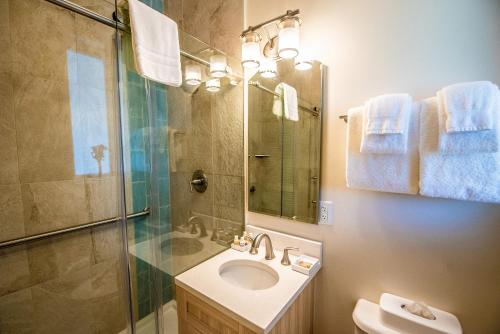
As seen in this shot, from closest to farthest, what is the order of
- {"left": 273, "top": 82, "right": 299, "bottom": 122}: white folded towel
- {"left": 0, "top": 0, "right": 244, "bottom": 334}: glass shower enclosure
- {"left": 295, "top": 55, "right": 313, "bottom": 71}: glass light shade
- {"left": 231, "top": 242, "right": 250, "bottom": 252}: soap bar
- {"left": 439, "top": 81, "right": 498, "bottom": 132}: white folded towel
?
{"left": 439, "top": 81, "right": 498, "bottom": 132}: white folded towel, {"left": 0, "top": 0, "right": 244, "bottom": 334}: glass shower enclosure, {"left": 295, "top": 55, "right": 313, "bottom": 71}: glass light shade, {"left": 273, "top": 82, "right": 299, "bottom": 122}: white folded towel, {"left": 231, "top": 242, "right": 250, "bottom": 252}: soap bar

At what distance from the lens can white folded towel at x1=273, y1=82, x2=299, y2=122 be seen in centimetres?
129

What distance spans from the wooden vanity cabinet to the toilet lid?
0.83 ft

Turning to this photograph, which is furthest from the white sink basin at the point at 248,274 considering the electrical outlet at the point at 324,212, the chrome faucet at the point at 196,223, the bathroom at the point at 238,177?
the electrical outlet at the point at 324,212

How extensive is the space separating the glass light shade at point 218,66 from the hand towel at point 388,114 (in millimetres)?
904

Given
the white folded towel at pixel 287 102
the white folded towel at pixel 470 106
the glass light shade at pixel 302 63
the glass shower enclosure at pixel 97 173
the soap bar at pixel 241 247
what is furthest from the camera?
the soap bar at pixel 241 247

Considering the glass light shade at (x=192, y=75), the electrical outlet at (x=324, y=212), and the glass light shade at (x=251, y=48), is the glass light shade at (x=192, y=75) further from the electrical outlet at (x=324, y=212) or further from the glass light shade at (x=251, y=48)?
the electrical outlet at (x=324, y=212)

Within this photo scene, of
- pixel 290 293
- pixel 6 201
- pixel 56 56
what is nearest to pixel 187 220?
pixel 290 293

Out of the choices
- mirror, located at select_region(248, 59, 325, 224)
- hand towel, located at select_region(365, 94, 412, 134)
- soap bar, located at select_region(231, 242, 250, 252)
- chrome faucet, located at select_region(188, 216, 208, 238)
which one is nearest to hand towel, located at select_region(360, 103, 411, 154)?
hand towel, located at select_region(365, 94, 412, 134)

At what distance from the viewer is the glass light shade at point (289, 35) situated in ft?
3.63

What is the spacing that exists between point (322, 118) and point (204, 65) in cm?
81

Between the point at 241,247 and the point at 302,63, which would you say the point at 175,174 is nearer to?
the point at 241,247

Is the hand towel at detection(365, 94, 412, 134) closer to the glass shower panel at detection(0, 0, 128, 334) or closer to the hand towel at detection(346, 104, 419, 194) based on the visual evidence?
the hand towel at detection(346, 104, 419, 194)

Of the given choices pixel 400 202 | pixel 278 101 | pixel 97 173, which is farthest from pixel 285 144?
pixel 97 173

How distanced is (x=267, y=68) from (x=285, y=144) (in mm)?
491
